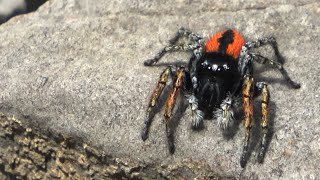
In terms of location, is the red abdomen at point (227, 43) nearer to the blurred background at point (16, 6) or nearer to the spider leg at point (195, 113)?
the spider leg at point (195, 113)

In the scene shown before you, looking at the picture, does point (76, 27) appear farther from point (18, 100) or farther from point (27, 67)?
point (18, 100)

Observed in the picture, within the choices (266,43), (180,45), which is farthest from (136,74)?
(266,43)

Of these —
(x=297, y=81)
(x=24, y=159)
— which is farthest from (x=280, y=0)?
(x=24, y=159)

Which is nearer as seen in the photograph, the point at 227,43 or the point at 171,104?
the point at 171,104

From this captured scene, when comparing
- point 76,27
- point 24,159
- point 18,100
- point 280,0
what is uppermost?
point 280,0

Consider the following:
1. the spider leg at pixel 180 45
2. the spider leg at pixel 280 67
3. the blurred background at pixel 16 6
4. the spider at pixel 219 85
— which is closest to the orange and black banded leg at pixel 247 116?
the spider at pixel 219 85

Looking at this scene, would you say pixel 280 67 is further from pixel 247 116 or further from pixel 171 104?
pixel 171 104

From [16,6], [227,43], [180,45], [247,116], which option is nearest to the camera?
[247,116]
